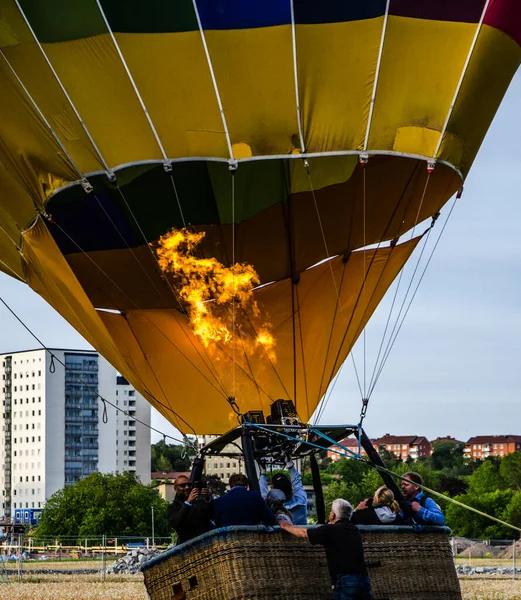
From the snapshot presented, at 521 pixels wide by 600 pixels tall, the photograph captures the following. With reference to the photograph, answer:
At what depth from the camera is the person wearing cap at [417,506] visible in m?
9.68

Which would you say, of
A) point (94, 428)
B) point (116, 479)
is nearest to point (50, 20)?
point (116, 479)

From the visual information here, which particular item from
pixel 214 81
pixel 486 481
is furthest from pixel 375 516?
pixel 486 481

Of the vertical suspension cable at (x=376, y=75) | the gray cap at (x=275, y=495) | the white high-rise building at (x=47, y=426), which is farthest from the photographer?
the white high-rise building at (x=47, y=426)

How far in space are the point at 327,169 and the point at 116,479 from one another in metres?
73.8

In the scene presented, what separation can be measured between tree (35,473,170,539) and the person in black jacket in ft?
223

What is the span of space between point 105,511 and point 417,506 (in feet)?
233

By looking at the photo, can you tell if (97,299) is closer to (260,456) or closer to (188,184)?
(188,184)

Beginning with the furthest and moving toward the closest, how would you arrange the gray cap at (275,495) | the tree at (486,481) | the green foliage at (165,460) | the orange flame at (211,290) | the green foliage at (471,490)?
1. the green foliage at (165,460)
2. the tree at (486,481)
3. the green foliage at (471,490)
4. the orange flame at (211,290)
5. the gray cap at (275,495)

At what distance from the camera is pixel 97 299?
48.3 ft

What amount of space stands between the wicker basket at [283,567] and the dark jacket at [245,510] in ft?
0.88

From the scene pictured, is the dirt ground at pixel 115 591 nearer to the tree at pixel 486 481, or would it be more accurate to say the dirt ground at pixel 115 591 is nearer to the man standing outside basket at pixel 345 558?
the man standing outside basket at pixel 345 558

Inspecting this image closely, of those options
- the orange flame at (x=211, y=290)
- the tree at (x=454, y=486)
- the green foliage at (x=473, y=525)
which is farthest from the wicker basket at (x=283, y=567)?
the tree at (x=454, y=486)

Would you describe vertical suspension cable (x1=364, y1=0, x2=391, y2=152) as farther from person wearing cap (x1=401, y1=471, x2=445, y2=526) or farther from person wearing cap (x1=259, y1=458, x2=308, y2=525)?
person wearing cap (x1=401, y1=471, x2=445, y2=526)

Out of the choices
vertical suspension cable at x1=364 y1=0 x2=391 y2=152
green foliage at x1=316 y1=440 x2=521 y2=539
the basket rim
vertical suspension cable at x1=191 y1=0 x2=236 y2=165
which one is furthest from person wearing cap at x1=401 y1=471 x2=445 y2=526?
green foliage at x1=316 y1=440 x2=521 y2=539
